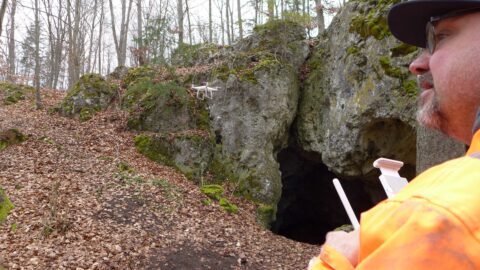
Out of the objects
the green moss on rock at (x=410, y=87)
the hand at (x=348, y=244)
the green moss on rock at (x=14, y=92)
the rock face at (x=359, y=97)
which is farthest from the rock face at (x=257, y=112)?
the hand at (x=348, y=244)

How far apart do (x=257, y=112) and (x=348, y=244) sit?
10490mm

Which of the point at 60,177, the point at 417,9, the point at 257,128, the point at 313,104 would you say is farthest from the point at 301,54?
the point at 417,9

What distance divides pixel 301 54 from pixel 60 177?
307 inches

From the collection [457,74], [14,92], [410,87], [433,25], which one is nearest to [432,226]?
[457,74]

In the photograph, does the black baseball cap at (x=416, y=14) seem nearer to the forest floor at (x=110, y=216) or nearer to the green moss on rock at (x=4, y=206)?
the forest floor at (x=110, y=216)

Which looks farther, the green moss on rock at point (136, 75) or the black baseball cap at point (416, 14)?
the green moss on rock at point (136, 75)

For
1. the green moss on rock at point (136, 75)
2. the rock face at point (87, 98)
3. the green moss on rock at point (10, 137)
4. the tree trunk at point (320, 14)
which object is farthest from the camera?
the tree trunk at point (320, 14)

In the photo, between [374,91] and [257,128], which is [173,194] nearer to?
[257,128]

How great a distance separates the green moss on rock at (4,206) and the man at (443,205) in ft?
22.9

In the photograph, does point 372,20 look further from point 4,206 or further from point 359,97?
point 4,206

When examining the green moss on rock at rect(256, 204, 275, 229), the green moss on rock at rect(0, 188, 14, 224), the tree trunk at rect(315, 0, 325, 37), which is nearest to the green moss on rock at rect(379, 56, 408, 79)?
the green moss on rock at rect(256, 204, 275, 229)

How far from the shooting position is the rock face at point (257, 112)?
10.8 metres

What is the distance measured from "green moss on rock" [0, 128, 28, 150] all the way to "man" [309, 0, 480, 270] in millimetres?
10205

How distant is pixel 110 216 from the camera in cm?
725
